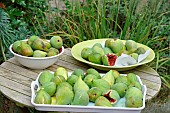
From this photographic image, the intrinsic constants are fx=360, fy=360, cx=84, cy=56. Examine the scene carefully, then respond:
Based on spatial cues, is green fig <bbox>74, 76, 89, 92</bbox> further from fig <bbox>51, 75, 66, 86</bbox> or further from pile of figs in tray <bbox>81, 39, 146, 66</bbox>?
pile of figs in tray <bbox>81, 39, 146, 66</bbox>

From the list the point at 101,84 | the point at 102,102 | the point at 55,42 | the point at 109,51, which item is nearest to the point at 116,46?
the point at 109,51

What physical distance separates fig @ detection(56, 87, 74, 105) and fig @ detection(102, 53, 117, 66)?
380 millimetres

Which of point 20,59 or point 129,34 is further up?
point 20,59

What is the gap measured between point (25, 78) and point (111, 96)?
491 mm

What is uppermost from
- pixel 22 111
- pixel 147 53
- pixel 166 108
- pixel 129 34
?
pixel 147 53

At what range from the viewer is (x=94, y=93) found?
59.1 inches

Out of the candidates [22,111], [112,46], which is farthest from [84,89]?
[22,111]

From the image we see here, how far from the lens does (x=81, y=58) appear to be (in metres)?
1.93

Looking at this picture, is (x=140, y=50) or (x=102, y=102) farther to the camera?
(x=140, y=50)

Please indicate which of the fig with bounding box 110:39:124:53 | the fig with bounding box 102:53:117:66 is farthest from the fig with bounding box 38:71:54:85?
the fig with bounding box 110:39:124:53

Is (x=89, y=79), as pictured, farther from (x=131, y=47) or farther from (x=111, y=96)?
(x=131, y=47)

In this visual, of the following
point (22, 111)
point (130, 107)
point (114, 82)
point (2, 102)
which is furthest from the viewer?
point (2, 102)

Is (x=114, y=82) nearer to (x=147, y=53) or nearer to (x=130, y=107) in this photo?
(x=130, y=107)

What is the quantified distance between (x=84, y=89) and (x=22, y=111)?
1104 mm
